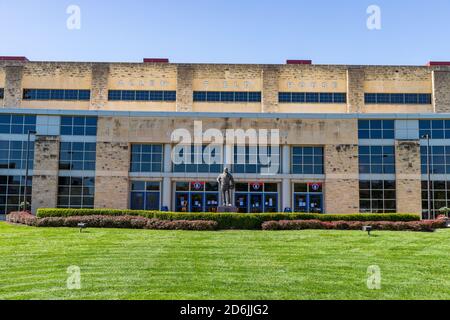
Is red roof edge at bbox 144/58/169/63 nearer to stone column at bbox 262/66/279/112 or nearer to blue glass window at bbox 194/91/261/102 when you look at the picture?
blue glass window at bbox 194/91/261/102

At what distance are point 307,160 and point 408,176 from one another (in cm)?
765

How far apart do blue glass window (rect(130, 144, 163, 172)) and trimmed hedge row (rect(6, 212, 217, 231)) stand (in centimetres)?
1135

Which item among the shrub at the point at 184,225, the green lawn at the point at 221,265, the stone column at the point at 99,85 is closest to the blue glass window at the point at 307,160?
the shrub at the point at 184,225

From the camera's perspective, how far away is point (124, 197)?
34219mm

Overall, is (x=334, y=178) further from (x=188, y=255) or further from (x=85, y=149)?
(x=188, y=255)

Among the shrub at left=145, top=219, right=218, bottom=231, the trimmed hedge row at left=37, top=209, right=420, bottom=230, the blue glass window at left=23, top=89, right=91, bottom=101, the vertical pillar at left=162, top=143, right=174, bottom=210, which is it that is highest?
the blue glass window at left=23, top=89, right=91, bottom=101

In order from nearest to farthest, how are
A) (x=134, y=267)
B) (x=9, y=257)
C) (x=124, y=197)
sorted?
(x=134, y=267) < (x=9, y=257) < (x=124, y=197)

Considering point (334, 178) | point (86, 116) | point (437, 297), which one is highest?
point (86, 116)

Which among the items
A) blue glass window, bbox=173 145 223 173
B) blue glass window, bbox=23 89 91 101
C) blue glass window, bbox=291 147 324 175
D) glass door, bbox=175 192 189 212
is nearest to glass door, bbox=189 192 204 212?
glass door, bbox=175 192 189 212

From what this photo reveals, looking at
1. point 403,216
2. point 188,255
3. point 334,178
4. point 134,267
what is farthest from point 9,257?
point 334,178

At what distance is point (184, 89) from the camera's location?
4172 centimetres

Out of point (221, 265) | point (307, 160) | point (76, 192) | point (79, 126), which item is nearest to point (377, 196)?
point (307, 160)

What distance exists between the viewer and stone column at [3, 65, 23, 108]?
4162cm
